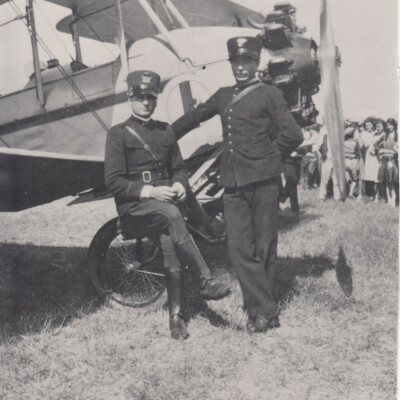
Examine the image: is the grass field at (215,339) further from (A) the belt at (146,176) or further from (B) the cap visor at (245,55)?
(B) the cap visor at (245,55)

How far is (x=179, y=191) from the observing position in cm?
338

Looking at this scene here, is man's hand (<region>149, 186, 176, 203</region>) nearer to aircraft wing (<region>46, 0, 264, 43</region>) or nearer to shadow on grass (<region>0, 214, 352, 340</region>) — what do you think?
shadow on grass (<region>0, 214, 352, 340</region>)

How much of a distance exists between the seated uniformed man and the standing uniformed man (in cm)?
37

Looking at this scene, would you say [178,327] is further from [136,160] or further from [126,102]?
[126,102]

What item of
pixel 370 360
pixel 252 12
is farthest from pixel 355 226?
pixel 370 360

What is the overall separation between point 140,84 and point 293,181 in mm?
5370

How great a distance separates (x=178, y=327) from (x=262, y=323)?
23.6 inches

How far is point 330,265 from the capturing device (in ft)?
15.8

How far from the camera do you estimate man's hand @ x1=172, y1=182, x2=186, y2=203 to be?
11.1 feet

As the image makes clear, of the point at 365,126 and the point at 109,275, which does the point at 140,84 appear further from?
the point at 365,126

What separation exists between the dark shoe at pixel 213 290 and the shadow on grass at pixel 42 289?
1081 millimetres

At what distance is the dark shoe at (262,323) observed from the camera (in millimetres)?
3275

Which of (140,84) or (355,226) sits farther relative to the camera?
(355,226)

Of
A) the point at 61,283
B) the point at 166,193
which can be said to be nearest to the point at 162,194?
the point at 166,193
